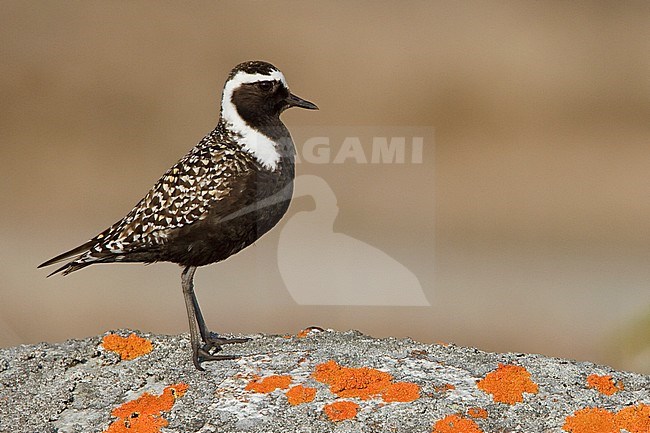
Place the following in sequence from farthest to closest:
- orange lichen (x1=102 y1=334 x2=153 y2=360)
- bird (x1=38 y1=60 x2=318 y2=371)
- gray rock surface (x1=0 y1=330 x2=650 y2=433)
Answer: bird (x1=38 y1=60 x2=318 y2=371) < orange lichen (x1=102 y1=334 x2=153 y2=360) < gray rock surface (x1=0 y1=330 x2=650 y2=433)

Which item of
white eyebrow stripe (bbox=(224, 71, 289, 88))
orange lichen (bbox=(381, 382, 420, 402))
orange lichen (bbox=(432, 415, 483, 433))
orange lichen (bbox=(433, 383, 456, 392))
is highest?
white eyebrow stripe (bbox=(224, 71, 289, 88))

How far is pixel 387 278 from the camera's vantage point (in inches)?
361

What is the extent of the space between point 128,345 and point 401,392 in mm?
1434

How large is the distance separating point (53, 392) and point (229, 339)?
40.1 inches

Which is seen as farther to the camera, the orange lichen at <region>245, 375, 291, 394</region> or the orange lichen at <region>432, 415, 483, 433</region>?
the orange lichen at <region>245, 375, 291, 394</region>

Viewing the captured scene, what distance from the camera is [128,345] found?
435 centimetres

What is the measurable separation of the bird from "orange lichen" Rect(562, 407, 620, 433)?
1761 millimetres

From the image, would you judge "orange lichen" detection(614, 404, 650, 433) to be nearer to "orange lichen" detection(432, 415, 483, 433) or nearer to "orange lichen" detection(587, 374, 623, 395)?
"orange lichen" detection(587, 374, 623, 395)

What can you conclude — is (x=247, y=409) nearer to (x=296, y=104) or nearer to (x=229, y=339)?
(x=229, y=339)

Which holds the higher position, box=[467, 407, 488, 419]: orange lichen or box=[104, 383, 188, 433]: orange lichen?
box=[467, 407, 488, 419]: orange lichen

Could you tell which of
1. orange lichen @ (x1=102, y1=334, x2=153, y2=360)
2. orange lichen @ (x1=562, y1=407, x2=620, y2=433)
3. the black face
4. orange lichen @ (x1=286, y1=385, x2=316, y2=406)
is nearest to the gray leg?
orange lichen @ (x1=102, y1=334, x2=153, y2=360)

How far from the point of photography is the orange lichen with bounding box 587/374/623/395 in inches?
151

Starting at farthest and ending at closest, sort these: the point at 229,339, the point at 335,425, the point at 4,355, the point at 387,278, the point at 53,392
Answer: the point at 387,278 < the point at 229,339 < the point at 4,355 < the point at 53,392 < the point at 335,425

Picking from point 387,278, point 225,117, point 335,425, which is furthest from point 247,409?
point 387,278
